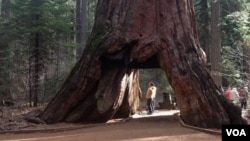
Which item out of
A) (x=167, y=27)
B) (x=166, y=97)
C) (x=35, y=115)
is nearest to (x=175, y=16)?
(x=167, y=27)

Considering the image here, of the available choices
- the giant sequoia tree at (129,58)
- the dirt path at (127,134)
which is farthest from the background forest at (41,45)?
the dirt path at (127,134)

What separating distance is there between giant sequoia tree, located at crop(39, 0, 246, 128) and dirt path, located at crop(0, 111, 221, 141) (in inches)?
39.8

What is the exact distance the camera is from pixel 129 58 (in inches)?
539

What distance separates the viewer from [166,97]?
923 inches

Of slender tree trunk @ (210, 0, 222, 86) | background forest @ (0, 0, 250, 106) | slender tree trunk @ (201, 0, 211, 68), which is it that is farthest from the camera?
slender tree trunk @ (201, 0, 211, 68)

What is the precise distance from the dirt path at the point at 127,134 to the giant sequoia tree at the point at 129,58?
3.31 feet

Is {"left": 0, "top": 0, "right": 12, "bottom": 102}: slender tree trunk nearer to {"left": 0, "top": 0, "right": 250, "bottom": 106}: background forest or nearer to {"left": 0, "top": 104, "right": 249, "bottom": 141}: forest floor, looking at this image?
{"left": 0, "top": 0, "right": 250, "bottom": 106}: background forest

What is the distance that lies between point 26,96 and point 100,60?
10347mm

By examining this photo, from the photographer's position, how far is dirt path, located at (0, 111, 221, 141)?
400 inches

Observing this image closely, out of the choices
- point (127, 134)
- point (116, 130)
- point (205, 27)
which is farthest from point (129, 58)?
point (205, 27)

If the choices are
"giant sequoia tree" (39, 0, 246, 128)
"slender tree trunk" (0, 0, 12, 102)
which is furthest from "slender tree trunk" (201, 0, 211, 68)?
"slender tree trunk" (0, 0, 12, 102)

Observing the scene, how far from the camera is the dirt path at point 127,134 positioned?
10.2m

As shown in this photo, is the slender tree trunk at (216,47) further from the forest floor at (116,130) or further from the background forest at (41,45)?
the forest floor at (116,130)

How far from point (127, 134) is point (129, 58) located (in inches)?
142
